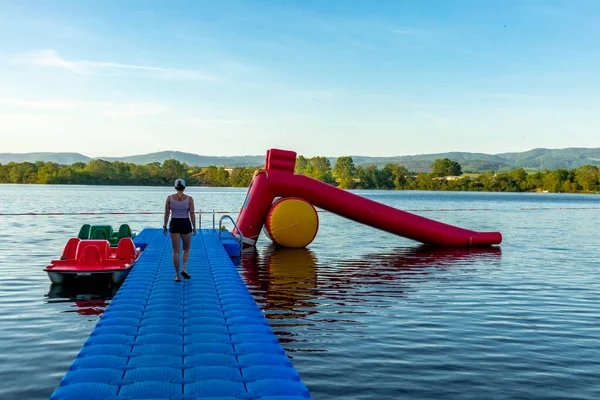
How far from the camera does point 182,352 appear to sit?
5.93 m

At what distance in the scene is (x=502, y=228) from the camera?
111 ft

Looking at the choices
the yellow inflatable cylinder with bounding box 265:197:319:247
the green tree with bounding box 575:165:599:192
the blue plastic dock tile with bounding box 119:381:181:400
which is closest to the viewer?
the blue plastic dock tile with bounding box 119:381:181:400

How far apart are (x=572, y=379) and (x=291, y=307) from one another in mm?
5173

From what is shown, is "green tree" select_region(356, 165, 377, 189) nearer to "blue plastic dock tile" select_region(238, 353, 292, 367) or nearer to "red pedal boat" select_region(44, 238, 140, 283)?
"red pedal boat" select_region(44, 238, 140, 283)

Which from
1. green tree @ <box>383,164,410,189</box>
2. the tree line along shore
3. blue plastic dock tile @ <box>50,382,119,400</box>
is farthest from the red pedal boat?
green tree @ <box>383,164,410,189</box>

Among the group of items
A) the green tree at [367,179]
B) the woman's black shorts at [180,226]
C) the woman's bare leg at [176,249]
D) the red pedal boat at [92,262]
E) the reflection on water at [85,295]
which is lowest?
the reflection on water at [85,295]

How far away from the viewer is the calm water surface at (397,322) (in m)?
7.16

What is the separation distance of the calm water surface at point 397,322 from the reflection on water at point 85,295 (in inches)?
1.5

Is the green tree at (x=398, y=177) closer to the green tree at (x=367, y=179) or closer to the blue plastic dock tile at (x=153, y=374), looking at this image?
the green tree at (x=367, y=179)

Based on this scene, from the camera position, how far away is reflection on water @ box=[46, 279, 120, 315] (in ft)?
35.2

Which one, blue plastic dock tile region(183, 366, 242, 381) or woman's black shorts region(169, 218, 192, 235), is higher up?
woman's black shorts region(169, 218, 192, 235)

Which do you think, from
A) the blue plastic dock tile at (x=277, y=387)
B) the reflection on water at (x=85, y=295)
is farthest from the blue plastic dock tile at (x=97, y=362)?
the reflection on water at (x=85, y=295)

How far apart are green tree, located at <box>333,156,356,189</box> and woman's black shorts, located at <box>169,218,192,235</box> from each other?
164 m

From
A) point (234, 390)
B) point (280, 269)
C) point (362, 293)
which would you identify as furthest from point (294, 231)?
point (234, 390)
